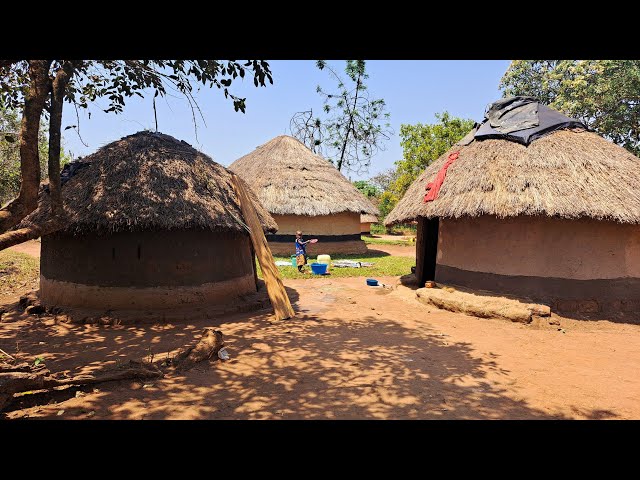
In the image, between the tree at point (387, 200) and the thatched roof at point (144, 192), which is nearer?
the thatched roof at point (144, 192)

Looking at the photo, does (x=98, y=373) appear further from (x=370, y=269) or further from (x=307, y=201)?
(x=307, y=201)

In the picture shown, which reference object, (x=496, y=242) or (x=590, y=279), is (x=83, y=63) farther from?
(x=590, y=279)

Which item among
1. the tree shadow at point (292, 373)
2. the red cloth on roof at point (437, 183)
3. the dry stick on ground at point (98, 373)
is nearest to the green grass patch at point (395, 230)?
the red cloth on roof at point (437, 183)

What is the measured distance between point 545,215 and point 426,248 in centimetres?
407

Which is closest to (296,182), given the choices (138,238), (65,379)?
(138,238)

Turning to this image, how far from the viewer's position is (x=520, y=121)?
9828 millimetres

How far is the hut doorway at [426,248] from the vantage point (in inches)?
451

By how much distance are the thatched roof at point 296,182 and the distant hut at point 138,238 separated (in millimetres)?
10279

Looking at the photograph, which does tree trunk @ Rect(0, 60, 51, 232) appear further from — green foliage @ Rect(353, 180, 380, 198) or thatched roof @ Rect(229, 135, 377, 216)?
green foliage @ Rect(353, 180, 380, 198)

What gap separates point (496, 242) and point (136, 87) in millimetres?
8087

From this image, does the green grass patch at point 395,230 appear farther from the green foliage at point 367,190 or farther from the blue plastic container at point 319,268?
the blue plastic container at point 319,268

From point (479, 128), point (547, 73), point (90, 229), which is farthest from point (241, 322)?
point (547, 73)

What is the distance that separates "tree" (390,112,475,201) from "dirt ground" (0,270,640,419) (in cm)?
2338
